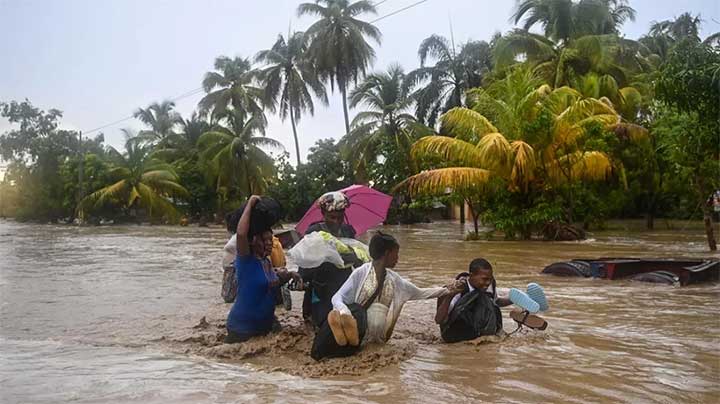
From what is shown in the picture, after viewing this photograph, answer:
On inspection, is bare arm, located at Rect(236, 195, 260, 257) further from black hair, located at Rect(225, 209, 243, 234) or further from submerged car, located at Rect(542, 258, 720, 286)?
submerged car, located at Rect(542, 258, 720, 286)

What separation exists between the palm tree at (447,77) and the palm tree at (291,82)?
6459 mm

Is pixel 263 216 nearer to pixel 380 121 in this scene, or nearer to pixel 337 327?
pixel 337 327

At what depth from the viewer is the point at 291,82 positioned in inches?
1623

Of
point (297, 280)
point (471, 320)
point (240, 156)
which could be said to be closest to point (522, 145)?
point (471, 320)

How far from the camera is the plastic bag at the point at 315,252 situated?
5359 mm

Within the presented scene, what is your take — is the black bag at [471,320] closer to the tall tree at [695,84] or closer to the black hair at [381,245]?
the black hair at [381,245]

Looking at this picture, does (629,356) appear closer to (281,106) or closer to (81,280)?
(81,280)

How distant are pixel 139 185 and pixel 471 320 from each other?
39.4 m

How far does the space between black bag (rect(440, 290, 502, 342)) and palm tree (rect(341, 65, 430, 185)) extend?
96.9 ft

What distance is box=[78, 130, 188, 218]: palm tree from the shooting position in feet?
137

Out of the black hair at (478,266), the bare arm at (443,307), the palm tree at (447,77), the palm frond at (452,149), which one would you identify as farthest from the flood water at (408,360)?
the palm tree at (447,77)

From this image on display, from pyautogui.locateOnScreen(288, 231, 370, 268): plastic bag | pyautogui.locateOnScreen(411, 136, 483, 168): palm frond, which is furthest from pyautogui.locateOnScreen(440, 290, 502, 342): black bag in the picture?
pyautogui.locateOnScreen(411, 136, 483, 168): palm frond

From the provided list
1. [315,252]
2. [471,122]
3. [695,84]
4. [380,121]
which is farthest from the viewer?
[380,121]

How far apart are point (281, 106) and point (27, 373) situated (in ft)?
122
